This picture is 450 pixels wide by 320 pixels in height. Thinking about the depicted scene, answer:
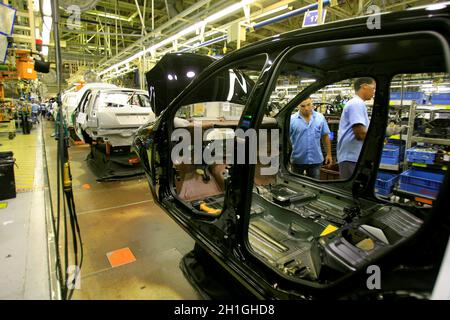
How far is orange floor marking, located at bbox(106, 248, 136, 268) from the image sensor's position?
95.0 inches

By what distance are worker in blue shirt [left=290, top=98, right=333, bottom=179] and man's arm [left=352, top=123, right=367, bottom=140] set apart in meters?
0.56

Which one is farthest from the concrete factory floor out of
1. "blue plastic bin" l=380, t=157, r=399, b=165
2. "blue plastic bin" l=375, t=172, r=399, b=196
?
"blue plastic bin" l=380, t=157, r=399, b=165

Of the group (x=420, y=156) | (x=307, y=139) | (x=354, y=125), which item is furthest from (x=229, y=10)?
(x=420, y=156)

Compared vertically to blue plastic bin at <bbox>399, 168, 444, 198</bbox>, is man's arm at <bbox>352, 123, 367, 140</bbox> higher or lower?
higher

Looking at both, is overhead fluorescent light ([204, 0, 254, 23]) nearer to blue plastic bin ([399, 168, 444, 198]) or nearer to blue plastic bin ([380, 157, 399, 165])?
blue plastic bin ([399, 168, 444, 198])

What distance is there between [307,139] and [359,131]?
2.22 ft

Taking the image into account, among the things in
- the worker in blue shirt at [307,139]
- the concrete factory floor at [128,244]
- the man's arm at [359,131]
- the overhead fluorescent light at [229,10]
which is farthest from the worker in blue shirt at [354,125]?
the concrete factory floor at [128,244]

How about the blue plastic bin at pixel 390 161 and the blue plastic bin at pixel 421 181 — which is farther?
the blue plastic bin at pixel 390 161

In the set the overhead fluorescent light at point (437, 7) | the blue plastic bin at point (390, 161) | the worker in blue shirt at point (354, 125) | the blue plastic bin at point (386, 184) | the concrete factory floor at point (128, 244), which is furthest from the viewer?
the blue plastic bin at point (390, 161)

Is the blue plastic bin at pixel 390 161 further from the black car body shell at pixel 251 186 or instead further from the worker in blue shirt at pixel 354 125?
the black car body shell at pixel 251 186

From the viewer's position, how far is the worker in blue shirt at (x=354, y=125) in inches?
119

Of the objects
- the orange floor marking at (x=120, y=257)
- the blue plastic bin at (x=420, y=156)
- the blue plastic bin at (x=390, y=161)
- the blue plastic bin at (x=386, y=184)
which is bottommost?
the orange floor marking at (x=120, y=257)

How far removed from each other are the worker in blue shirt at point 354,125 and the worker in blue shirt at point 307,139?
0.36 metres

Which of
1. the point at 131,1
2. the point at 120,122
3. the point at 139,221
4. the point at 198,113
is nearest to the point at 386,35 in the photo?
the point at 139,221
